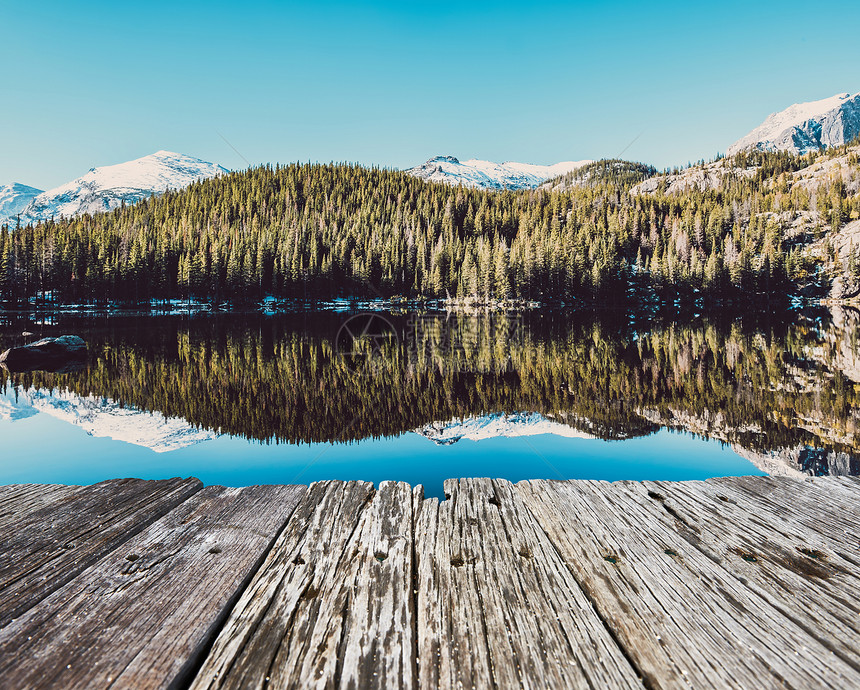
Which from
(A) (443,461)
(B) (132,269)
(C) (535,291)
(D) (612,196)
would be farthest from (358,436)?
(D) (612,196)

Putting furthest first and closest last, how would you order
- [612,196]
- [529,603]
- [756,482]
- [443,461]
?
[612,196] → [443,461] → [756,482] → [529,603]

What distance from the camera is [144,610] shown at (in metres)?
2.35

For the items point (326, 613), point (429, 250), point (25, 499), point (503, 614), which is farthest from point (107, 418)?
point (429, 250)

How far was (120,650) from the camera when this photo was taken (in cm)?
206

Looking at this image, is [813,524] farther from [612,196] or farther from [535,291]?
[612,196]

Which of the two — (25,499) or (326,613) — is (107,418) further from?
(326,613)

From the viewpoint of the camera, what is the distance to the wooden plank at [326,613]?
6.34 ft

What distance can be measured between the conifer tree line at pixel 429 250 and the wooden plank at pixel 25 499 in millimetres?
93509

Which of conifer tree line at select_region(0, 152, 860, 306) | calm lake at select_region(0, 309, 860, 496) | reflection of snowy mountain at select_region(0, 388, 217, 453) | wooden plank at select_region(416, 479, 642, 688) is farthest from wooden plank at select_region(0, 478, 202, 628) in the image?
conifer tree line at select_region(0, 152, 860, 306)

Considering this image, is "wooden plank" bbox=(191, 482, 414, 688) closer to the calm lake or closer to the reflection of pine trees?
the calm lake

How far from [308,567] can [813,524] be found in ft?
13.0

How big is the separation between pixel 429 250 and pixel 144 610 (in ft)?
371

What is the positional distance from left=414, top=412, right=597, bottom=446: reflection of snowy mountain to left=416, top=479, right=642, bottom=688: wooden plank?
6985mm

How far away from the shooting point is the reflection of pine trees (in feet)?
37.2
